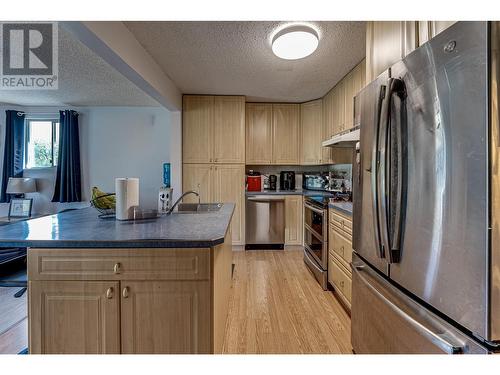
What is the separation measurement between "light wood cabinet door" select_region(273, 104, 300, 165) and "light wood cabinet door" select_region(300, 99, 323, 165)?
0.28 feet

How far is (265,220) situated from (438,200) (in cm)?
323

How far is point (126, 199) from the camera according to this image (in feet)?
5.71

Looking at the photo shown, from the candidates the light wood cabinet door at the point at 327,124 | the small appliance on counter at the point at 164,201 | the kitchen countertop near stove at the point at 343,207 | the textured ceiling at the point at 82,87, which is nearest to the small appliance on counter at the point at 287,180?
the light wood cabinet door at the point at 327,124

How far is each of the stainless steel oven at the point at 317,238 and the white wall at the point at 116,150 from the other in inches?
114

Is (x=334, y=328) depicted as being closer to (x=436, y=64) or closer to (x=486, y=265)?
(x=486, y=265)

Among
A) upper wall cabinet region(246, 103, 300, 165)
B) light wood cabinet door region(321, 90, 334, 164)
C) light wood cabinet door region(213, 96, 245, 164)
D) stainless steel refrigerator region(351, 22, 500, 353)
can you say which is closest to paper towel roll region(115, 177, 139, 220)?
stainless steel refrigerator region(351, 22, 500, 353)

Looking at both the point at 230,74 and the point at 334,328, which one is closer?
the point at 334,328

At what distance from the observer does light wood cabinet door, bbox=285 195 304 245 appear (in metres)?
4.13

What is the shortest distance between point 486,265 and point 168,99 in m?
3.31

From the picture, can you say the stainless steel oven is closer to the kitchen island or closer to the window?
the kitchen island

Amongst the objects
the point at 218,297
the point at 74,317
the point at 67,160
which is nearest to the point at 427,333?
the point at 218,297

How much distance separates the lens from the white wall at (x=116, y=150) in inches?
186

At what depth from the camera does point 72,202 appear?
15.4ft
